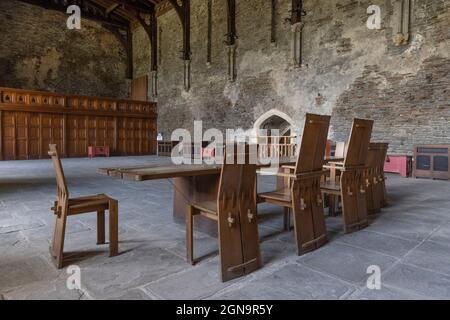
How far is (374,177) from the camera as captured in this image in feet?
12.0

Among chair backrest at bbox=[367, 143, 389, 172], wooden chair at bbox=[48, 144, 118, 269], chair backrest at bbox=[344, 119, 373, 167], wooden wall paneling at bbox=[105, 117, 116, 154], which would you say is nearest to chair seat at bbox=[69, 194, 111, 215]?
wooden chair at bbox=[48, 144, 118, 269]

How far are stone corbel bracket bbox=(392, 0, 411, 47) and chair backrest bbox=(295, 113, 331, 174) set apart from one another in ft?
21.0

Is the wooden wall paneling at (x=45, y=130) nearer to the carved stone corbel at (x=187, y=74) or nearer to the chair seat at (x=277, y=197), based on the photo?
the carved stone corbel at (x=187, y=74)

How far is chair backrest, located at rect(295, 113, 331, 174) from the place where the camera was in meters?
2.24

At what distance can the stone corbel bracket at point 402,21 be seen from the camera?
721 centimetres

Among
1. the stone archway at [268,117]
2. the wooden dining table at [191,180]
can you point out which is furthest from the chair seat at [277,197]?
the stone archway at [268,117]

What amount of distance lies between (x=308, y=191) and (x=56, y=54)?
1575 centimetres

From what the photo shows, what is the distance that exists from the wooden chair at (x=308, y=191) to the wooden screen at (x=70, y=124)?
39.6 feet

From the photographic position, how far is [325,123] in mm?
2398

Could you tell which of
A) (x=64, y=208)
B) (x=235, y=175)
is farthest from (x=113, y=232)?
(x=235, y=175)
